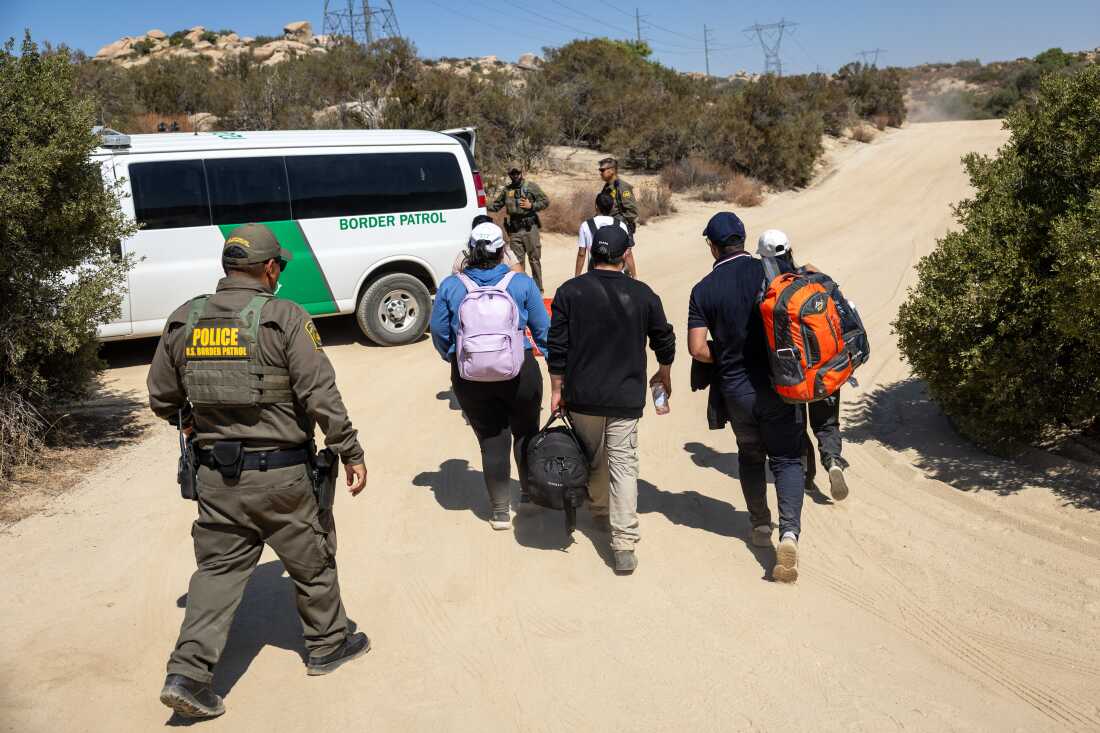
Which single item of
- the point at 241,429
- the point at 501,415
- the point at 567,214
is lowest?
the point at 501,415

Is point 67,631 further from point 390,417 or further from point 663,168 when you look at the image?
point 663,168

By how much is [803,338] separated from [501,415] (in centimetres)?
185

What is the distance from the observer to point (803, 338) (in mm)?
4602

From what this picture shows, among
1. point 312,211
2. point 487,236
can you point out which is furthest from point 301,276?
point 487,236

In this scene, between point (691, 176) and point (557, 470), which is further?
point (691, 176)

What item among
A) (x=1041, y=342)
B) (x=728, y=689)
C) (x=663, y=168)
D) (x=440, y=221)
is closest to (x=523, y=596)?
(x=728, y=689)

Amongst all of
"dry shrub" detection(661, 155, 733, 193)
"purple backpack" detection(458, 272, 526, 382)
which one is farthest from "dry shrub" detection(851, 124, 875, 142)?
"purple backpack" detection(458, 272, 526, 382)

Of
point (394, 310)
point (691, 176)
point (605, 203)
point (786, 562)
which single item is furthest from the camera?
point (691, 176)

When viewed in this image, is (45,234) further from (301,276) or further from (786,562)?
(786,562)

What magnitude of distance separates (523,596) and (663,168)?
65.8ft

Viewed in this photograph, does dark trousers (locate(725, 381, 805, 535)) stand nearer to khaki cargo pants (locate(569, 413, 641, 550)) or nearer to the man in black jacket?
the man in black jacket

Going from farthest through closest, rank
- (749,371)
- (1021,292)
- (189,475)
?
(1021,292), (749,371), (189,475)

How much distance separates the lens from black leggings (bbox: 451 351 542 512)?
532 centimetres

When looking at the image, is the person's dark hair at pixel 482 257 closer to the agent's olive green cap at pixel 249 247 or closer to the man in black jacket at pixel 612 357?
the man in black jacket at pixel 612 357
